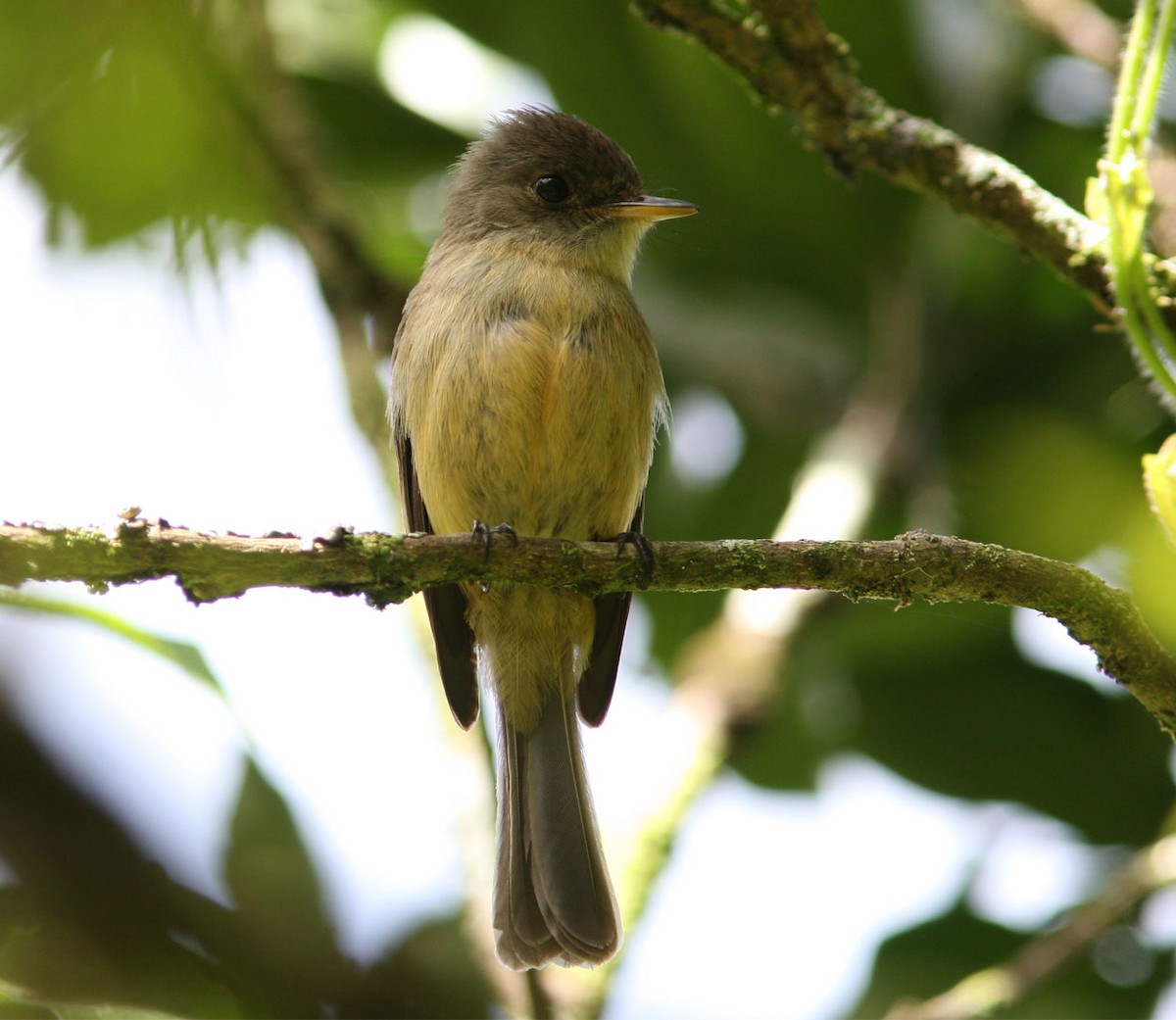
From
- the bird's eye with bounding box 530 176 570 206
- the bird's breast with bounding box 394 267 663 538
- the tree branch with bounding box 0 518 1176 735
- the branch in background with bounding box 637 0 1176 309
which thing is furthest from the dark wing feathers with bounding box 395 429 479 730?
the branch in background with bounding box 637 0 1176 309

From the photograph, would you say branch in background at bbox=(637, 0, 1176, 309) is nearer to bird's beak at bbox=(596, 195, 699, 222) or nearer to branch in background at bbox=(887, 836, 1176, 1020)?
bird's beak at bbox=(596, 195, 699, 222)

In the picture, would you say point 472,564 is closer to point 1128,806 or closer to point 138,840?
point 138,840

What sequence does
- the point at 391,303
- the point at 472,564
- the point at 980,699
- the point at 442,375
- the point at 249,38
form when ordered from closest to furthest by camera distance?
1. the point at 472,564
2. the point at 249,38
3. the point at 442,375
4. the point at 980,699
5. the point at 391,303

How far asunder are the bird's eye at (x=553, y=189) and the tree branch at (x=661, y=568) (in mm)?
2346

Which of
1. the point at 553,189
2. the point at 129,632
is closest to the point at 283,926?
the point at 129,632

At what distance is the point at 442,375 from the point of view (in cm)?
403

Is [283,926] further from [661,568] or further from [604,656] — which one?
[604,656]

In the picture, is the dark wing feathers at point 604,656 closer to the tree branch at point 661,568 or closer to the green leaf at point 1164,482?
the tree branch at point 661,568

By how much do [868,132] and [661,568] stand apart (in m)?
1.05

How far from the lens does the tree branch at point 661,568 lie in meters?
2.19

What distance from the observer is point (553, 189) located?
4848 millimetres

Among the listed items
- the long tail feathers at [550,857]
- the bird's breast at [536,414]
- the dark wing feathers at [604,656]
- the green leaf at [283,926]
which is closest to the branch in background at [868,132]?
the bird's breast at [536,414]

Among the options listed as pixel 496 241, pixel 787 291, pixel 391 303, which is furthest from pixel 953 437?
pixel 391 303

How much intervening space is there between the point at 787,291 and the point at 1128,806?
7.02ft
